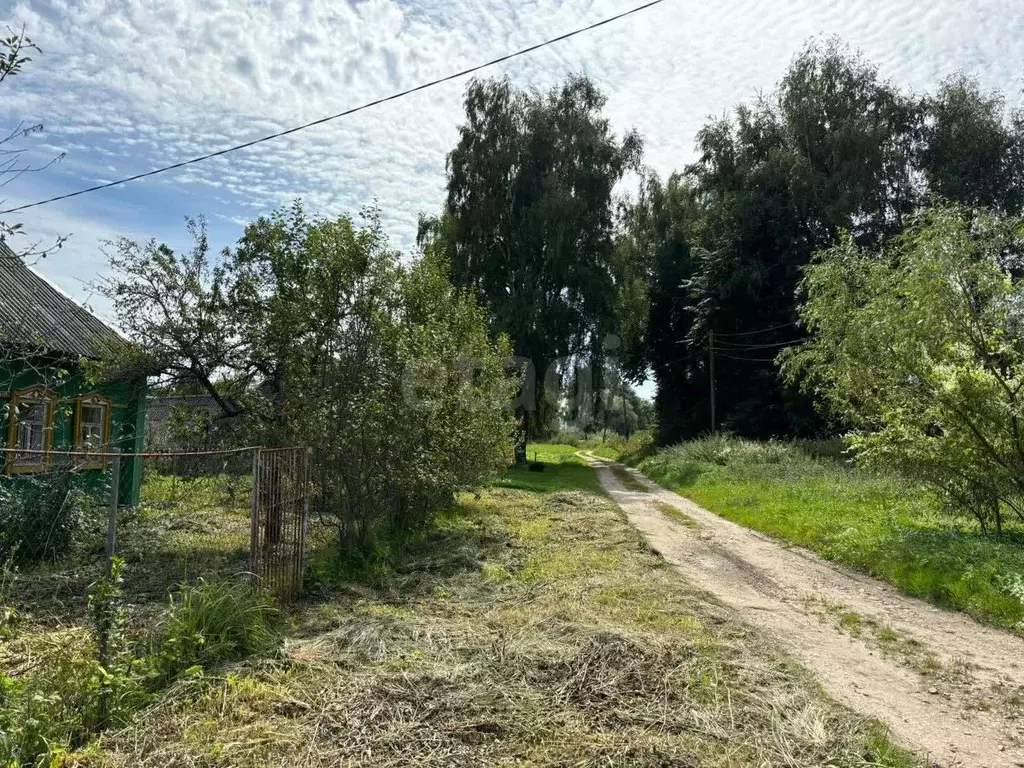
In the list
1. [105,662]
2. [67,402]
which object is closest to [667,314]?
[67,402]

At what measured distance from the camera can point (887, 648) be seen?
6.25 m

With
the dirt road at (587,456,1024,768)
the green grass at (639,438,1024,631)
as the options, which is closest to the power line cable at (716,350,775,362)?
the green grass at (639,438,1024,631)

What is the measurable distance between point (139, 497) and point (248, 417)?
7276 millimetres

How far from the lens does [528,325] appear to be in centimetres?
2662

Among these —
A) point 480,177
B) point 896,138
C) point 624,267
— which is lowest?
point 624,267

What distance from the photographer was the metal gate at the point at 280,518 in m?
6.73

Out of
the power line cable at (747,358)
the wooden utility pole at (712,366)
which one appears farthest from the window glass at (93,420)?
the power line cable at (747,358)

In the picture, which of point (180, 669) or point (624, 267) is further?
point (624, 267)

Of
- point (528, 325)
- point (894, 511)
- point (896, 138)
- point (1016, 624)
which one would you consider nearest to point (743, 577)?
point (1016, 624)

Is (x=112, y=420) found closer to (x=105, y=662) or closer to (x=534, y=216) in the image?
(x=105, y=662)

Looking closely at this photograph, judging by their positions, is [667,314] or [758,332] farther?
[667,314]

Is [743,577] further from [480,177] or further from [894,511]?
[480,177]

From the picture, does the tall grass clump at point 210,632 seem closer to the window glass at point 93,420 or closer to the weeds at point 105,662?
the weeds at point 105,662

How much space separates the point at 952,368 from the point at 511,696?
8.44 metres
